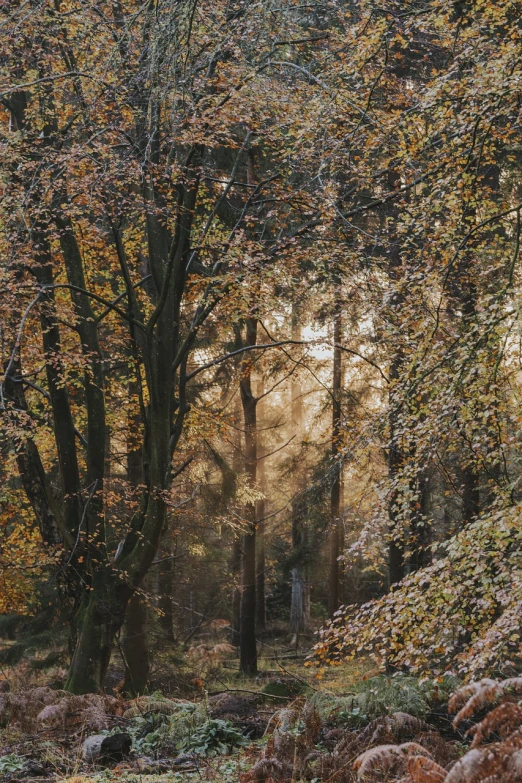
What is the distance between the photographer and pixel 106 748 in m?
5.40

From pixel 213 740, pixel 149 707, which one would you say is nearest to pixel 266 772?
pixel 213 740

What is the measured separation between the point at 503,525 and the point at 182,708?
3.60 m

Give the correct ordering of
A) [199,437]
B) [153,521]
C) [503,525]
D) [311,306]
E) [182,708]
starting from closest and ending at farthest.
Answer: [503,525] → [182,708] → [153,521] → [199,437] → [311,306]

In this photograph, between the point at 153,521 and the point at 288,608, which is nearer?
the point at 153,521

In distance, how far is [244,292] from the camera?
8523 millimetres

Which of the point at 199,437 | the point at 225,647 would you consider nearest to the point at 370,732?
the point at 199,437

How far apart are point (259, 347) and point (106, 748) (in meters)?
5.35

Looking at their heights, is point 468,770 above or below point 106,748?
above

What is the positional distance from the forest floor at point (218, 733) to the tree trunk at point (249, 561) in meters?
6.77

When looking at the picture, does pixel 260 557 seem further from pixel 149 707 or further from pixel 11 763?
pixel 11 763

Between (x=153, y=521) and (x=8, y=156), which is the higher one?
(x=8, y=156)

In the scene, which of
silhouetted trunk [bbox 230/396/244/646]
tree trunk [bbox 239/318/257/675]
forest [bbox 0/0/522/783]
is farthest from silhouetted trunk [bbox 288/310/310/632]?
silhouetted trunk [bbox 230/396/244/646]

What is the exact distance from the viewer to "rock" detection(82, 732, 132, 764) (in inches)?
211

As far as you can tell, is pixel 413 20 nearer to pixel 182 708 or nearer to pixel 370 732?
pixel 370 732
